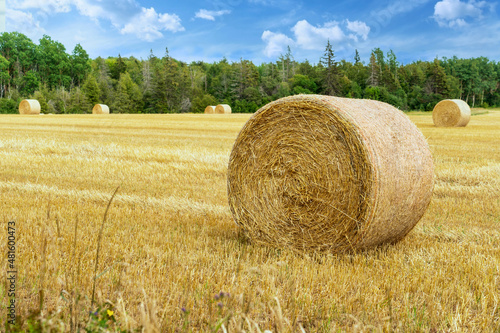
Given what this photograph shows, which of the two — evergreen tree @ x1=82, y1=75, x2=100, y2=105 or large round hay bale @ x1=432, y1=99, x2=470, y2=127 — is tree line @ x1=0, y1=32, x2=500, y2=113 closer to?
evergreen tree @ x1=82, y1=75, x2=100, y2=105

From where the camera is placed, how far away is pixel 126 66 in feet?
323

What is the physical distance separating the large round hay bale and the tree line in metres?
32.9

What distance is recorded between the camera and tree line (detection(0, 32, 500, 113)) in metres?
69.9

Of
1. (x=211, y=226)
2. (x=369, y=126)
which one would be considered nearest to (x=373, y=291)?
(x=369, y=126)

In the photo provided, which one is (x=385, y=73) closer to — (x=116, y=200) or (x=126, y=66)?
(x=126, y=66)

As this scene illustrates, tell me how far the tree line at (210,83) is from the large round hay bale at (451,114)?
3295 cm

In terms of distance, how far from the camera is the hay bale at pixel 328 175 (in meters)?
5.12

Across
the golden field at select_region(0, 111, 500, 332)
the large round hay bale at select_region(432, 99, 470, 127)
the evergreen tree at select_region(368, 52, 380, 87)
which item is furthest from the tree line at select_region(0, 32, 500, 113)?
the golden field at select_region(0, 111, 500, 332)

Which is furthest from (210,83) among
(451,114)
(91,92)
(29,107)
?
(451,114)

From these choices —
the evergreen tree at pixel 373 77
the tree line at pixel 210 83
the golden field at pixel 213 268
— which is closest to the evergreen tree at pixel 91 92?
the tree line at pixel 210 83

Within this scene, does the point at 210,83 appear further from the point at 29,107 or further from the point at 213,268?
the point at 213,268

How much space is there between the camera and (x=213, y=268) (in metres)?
4.63

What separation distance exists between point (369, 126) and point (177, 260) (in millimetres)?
2545

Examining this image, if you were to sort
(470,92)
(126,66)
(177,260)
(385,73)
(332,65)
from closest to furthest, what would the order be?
(177,260) → (332,65) → (385,73) → (470,92) → (126,66)
